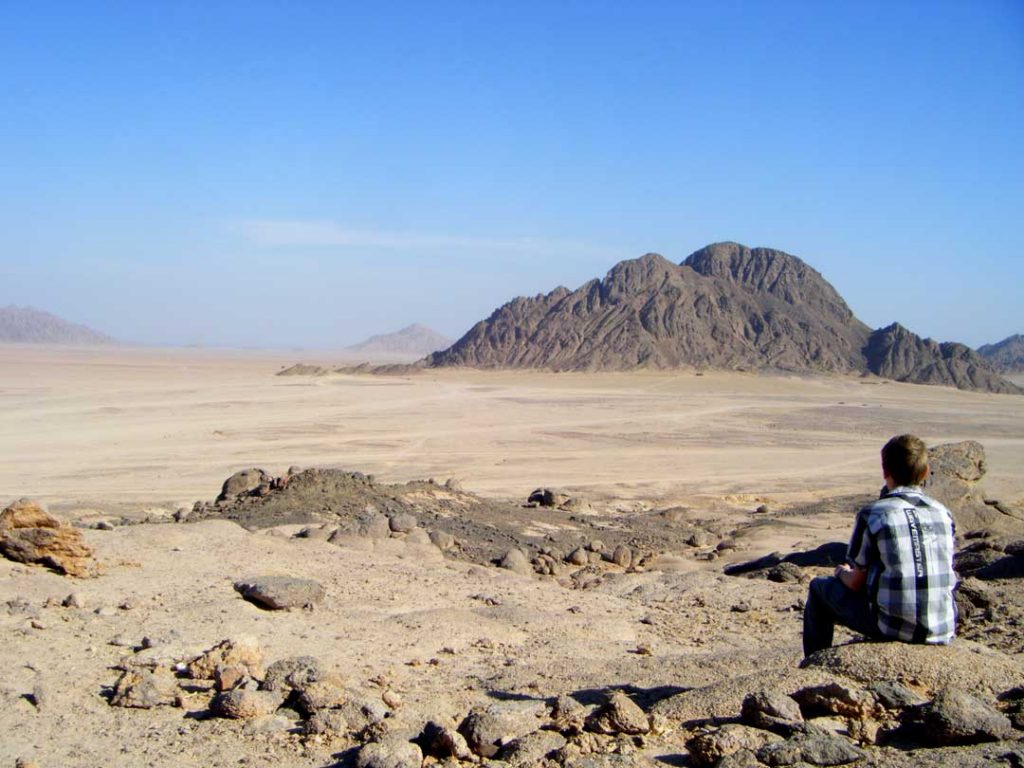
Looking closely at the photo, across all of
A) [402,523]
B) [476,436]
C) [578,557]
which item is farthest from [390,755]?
[476,436]

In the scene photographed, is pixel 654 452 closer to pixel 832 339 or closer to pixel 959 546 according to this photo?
pixel 959 546

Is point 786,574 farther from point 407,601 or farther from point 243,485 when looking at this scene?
point 243,485

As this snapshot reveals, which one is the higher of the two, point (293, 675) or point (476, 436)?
point (293, 675)

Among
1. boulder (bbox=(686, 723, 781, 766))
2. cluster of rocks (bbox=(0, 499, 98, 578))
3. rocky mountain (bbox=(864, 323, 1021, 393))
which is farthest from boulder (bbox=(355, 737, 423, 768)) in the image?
rocky mountain (bbox=(864, 323, 1021, 393))

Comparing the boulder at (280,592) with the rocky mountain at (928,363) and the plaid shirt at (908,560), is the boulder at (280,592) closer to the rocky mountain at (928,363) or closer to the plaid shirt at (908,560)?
the plaid shirt at (908,560)

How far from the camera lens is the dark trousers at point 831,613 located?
5027mm

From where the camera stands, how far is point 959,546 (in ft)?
41.7

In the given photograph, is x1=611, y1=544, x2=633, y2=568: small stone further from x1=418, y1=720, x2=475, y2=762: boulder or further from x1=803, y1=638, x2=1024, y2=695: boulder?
x1=418, y1=720, x2=475, y2=762: boulder

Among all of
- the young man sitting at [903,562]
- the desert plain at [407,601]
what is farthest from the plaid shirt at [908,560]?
the desert plain at [407,601]

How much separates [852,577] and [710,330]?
8939cm

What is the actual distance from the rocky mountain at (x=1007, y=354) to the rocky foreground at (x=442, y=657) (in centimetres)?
13822

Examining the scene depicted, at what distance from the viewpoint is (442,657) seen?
7.10 meters

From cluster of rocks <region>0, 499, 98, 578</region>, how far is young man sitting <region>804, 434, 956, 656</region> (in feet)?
21.9

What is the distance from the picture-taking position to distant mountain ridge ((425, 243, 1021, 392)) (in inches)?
3410
